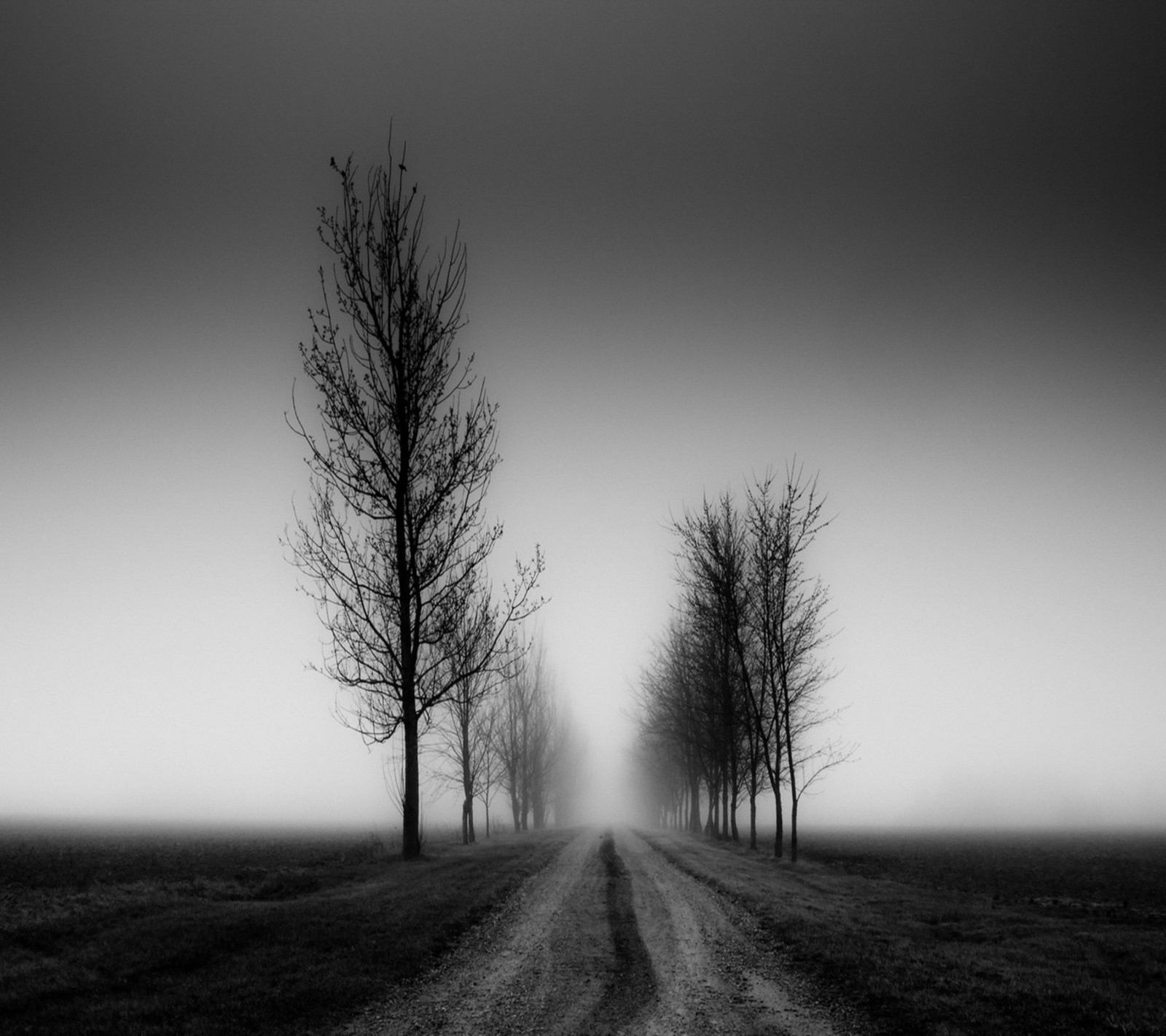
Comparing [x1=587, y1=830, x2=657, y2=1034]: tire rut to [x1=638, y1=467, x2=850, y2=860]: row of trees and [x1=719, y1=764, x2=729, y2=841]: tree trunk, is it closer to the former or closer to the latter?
[x1=638, y1=467, x2=850, y2=860]: row of trees

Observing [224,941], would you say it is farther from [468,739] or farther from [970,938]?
[468,739]

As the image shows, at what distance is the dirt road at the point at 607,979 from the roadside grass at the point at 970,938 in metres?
0.94

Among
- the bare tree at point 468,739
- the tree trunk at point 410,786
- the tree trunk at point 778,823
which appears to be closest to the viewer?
the tree trunk at point 410,786

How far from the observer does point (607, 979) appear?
9.70 meters

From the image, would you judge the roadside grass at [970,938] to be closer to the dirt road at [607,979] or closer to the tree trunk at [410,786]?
the dirt road at [607,979]

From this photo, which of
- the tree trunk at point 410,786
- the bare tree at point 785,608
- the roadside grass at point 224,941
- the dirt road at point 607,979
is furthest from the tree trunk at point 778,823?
the tree trunk at point 410,786

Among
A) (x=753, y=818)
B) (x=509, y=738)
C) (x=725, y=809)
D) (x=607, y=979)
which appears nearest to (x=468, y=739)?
(x=509, y=738)

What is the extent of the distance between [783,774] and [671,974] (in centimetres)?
2303

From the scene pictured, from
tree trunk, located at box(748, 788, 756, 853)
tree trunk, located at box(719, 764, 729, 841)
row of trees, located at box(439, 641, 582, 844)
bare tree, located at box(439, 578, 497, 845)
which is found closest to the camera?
tree trunk, located at box(748, 788, 756, 853)

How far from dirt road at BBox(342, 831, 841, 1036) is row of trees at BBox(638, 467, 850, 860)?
562 inches

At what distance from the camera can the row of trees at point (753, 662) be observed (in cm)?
2892

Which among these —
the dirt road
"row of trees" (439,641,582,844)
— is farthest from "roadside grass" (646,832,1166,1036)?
"row of trees" (439,641,582,844)

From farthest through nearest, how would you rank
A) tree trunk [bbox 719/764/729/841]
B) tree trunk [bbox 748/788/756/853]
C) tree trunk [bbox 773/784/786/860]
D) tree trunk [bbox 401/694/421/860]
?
tree trunk [bbox 719/764/729/841] → tree trunk [bbox 748/788/756/853] → tree trunk [bbox 773/784/786/860] → tree trunk [bbox 401/694/421/860]

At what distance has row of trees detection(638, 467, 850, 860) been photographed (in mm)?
28922
